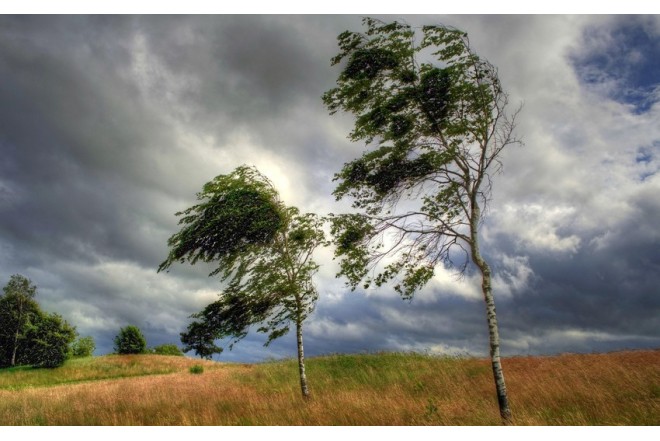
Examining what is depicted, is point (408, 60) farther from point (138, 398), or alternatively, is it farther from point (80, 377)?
point (80, 377)

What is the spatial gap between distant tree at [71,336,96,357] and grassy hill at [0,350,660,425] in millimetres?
25074

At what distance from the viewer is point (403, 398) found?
10492 mm

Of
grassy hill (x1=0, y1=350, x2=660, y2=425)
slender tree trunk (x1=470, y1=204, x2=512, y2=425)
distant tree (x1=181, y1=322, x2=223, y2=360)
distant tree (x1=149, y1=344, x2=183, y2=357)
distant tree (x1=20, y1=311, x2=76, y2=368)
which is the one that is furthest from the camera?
distant tree (x1=149, y1=344, x2=183, y2=357)

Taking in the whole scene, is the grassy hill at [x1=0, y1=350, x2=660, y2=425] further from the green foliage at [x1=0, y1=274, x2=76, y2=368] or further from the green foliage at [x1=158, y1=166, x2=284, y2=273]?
the green foliage at [x1=0, y1=274, x2=76, y2=368]

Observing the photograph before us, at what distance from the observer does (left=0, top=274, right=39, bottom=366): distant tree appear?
40.1 m

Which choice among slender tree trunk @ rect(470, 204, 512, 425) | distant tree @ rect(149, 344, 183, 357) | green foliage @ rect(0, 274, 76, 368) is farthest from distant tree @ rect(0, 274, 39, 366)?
slender tree trunk @ rect(470, 204, 512, 425)

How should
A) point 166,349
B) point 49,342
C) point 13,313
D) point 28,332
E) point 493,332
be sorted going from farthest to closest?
point 166,349 → point 13,313 → point 28,332 → point 49,342 → point 493,332

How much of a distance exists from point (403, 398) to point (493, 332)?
3596 mm

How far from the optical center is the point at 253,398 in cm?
1292

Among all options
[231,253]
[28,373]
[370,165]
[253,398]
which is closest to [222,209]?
[231,253]

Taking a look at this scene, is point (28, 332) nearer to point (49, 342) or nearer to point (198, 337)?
point (49, 342)

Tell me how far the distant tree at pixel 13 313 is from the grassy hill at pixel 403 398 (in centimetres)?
3138

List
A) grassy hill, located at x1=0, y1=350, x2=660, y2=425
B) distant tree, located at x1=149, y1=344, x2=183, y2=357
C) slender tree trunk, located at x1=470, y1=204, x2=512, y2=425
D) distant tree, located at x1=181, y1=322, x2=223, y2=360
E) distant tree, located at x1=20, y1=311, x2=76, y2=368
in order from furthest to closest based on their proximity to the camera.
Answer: distant tree, located at x1=149, y1=344, x2=183, y2=357 → distant tree, located at x1=20, y1=311, x2=76, y2=368 → distant tree, located at x1=181, y1=322, x2=223, y2=360 → grassy hill, located at x1=0, y1=350, x2=660, y2=425 → slender tree trunk, located at x1=470, y1=204, x2=512, y2=425

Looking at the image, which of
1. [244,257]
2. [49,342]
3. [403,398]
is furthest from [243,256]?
[49,342]
